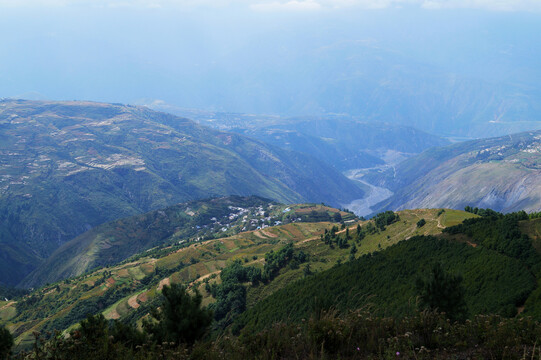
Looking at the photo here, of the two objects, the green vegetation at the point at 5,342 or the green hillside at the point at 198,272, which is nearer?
the green vegetation at the point at 5,342

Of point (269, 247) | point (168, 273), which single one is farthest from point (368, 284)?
point (168, 273)

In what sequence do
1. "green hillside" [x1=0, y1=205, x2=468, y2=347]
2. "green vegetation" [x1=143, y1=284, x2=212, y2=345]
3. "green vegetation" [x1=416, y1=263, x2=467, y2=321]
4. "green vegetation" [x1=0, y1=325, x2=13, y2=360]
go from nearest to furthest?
"green vegetation" [x1=0, y1=325, x2=13, y2=360] < "green vegetation" [x1=143, y1=284, x2=212, y2=345] < "green vegetation" [x1=416, y1=263, x2=467, y2=321] < "green hillside" [x1=0, y1=205, x2=468, y2=347]

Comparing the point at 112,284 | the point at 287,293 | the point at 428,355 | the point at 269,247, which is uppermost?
the point at 428,355

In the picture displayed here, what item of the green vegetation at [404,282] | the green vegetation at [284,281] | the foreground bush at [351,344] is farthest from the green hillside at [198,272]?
the foreground bush at [351,344]

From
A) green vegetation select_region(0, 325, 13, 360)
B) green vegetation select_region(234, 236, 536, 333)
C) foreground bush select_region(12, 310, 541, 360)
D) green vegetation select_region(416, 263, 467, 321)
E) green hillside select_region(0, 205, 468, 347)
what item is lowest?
green hillside select_region(0, 205, 468, 347)

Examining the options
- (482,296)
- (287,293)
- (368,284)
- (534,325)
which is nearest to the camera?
(534,325)

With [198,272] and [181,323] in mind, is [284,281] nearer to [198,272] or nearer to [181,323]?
[198,272]

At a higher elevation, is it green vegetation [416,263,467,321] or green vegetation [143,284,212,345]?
green vegetation [143,284,212,345]

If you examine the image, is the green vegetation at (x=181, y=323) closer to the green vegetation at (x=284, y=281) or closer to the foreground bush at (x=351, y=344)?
the green vegetation at (x=284, y=281)

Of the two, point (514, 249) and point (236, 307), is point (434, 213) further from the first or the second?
point (236, 307)

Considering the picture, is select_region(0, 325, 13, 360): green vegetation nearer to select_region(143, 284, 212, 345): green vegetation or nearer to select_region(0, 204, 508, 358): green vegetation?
select_region(0, 204, 508, 358): green vegetation

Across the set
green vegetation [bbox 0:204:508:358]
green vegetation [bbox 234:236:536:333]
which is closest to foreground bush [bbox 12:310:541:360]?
green vegetation [bbox 0:204:508:358]
